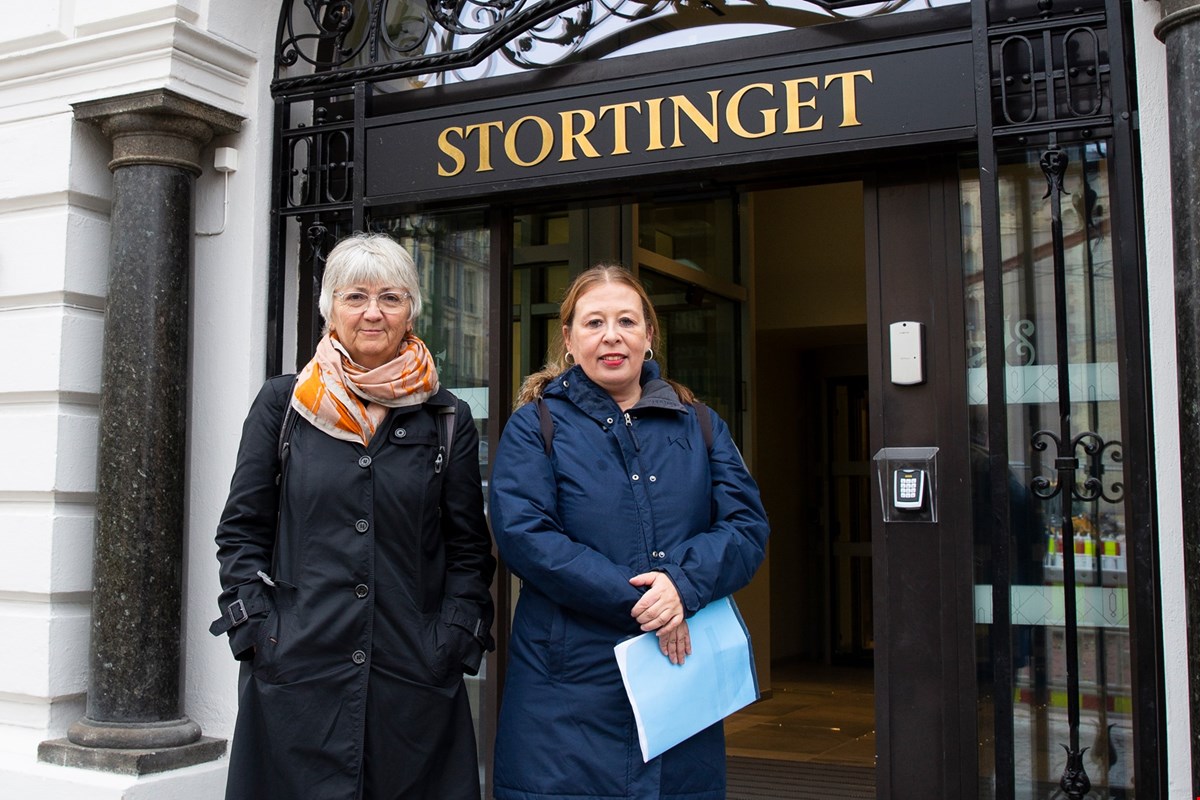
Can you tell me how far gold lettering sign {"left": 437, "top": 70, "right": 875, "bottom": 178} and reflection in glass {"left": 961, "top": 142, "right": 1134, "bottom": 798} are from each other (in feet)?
1.74

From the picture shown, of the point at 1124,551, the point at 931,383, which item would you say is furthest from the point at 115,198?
the point at 1124,551

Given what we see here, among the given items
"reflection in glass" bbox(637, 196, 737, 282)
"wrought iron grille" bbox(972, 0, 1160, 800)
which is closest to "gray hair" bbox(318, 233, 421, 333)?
"wrought iron grille" bbox(972, 0, 1160, 800)

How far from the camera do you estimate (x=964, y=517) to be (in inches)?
157

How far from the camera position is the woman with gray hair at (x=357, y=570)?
310 centimetres

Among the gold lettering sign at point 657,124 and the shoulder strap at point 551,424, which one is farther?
the gold lettering sign at point 657,124

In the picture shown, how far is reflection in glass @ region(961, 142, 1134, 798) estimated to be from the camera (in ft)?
12.5

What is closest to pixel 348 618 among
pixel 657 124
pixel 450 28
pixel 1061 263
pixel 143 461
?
pixel 143 461

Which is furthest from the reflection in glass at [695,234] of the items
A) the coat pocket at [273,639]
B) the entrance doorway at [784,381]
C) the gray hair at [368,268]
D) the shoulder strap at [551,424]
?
the coat pocket at [273,639]

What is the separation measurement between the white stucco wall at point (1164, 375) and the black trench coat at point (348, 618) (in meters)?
1.98

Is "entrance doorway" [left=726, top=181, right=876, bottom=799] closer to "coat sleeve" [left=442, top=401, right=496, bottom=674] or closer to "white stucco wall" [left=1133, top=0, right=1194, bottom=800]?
"white stucco wall" [left=1133, top=0, right=1194, bottom=800]

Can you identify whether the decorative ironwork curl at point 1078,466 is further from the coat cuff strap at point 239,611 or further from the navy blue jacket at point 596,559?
the coat cuff strap at point 239,611

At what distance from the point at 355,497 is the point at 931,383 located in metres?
1.97

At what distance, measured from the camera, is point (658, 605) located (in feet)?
9.47

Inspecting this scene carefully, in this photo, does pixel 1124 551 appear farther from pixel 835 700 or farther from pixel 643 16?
pixel 835 700
